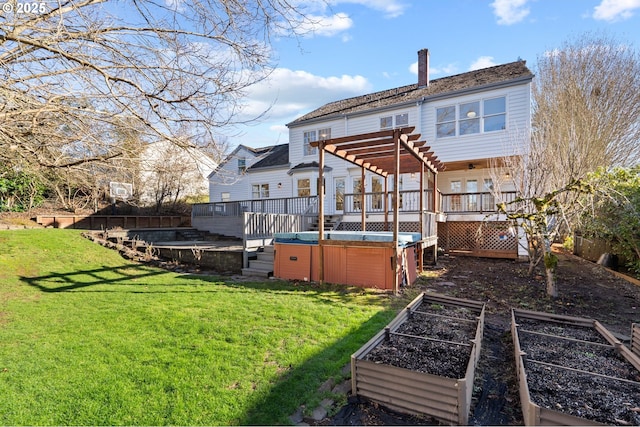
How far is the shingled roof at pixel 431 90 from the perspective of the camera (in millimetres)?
11934

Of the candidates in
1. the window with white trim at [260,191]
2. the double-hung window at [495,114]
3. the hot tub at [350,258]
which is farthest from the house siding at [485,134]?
the window with white trim at [260,191]

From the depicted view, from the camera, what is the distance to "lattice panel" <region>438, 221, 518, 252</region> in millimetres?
11055

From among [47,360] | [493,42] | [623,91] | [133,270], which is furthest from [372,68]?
[623,91]

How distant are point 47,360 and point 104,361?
646 mm

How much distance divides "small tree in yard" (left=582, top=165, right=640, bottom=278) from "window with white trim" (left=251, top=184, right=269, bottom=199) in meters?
14.6

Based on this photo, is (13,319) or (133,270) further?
(133,270)

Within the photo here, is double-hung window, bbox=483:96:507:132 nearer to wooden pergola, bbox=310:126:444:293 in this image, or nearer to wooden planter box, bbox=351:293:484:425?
wooden pergola, bbox=310:126:444:293

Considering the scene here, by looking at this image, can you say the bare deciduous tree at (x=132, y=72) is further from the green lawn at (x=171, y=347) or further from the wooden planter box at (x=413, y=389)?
the wooden planter box at (x=413, y=389)

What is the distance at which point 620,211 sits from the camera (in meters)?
6.44

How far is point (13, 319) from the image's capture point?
474 cm

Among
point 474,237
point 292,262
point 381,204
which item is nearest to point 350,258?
point 292,262

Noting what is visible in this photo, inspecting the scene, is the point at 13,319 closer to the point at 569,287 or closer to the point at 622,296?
the point at 569,287

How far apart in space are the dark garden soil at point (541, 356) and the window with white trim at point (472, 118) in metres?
6.39

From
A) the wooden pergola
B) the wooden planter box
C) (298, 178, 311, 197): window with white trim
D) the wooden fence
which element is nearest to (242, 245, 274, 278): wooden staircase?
the wooden pergola
